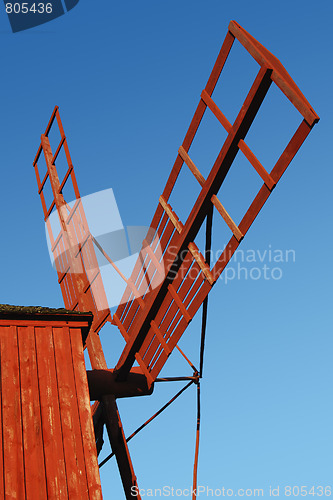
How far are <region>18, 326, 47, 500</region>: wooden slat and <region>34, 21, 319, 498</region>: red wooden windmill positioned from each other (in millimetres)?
1495

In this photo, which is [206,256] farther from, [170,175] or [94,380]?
[94,380]

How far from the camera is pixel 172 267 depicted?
7.72 m

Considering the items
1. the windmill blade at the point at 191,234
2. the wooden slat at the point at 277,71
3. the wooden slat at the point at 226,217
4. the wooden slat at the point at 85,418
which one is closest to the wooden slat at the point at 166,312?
the windmill blade at the point at 191,234

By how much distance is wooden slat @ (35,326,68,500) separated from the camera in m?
6.39

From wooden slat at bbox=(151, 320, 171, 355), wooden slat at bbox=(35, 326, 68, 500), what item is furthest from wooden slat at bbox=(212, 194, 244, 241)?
wooden slat at bbox=(35, 326, 68, 500)

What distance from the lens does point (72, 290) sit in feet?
34.8

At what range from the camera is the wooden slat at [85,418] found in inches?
257

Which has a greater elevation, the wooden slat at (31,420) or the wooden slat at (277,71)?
the wooden slat at (277,71)

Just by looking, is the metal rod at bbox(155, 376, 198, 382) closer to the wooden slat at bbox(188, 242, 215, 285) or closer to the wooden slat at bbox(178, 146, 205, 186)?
the wooden slat at bbox(188, 242, 215, 285)

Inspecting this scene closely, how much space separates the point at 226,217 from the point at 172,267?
3.32ft

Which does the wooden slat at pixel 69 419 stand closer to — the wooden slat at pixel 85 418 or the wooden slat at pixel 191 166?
the wooden slat at pixel 85 418

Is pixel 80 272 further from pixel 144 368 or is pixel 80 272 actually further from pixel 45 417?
pixel 45 417

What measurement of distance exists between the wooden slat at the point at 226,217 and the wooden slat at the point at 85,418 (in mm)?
2105

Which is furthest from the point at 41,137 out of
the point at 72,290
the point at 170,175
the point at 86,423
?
the point at 86,423
